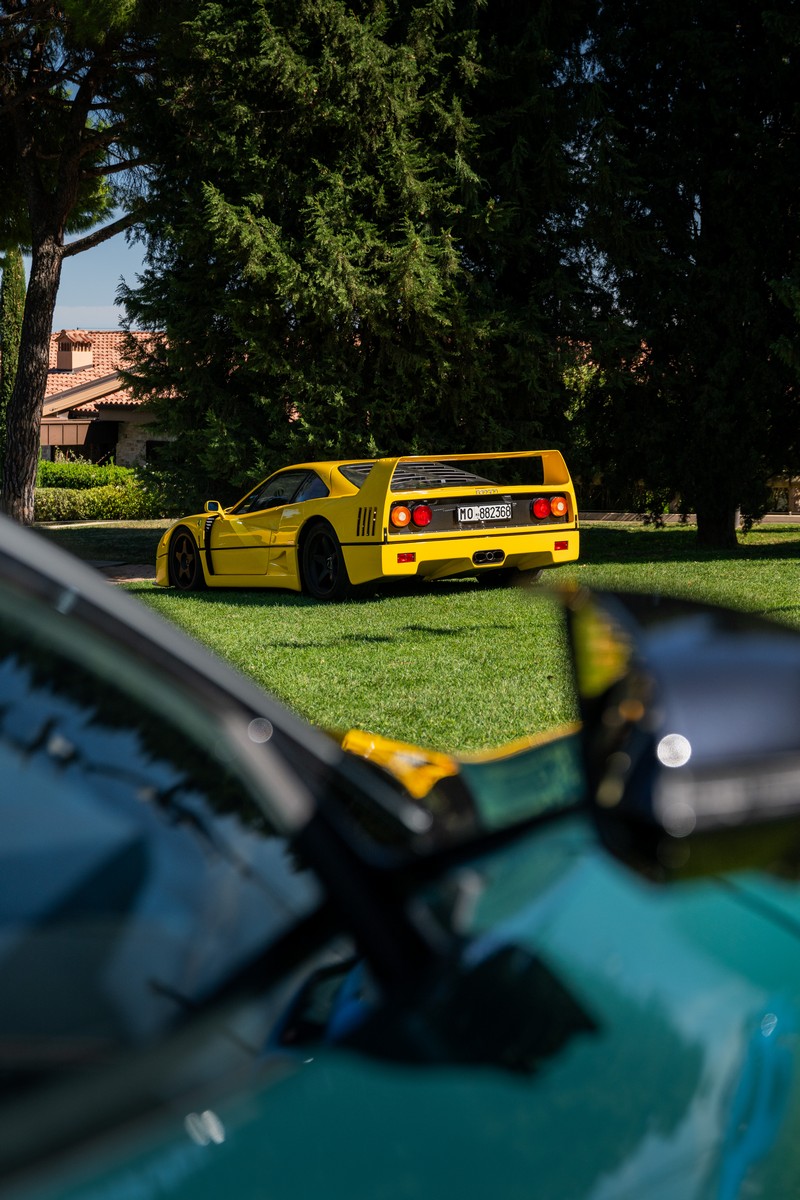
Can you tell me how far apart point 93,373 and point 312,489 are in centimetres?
3394

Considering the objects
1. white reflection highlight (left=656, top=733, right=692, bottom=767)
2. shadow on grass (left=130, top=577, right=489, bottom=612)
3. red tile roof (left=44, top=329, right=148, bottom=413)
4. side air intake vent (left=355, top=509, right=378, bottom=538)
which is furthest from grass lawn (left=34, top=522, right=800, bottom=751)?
red tile roof (left=44, top=329, right=148, bottom=413)

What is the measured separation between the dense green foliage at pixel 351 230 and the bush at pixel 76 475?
549 inches

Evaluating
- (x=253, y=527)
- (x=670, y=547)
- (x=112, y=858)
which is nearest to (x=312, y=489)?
(x=253, y=527)

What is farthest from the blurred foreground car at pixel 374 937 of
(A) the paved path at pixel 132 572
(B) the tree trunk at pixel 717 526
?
(B) the tree trunk at pixel 717 526

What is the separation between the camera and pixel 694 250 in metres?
16.6

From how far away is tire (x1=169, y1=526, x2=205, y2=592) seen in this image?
37.9 feet

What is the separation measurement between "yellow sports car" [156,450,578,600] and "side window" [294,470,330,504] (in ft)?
0.04

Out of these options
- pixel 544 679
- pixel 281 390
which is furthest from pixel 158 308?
pixel 544 679

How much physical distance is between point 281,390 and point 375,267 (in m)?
2.09

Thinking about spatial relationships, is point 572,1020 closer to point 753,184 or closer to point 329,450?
point 329,450

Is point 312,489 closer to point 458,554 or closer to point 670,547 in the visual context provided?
point 458,554

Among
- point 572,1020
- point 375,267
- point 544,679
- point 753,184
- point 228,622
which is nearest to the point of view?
point 572,1020

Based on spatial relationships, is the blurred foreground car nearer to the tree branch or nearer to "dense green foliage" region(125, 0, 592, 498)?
"dense green foliage" region(125, 0, 592, 498)

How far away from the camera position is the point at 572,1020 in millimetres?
832
